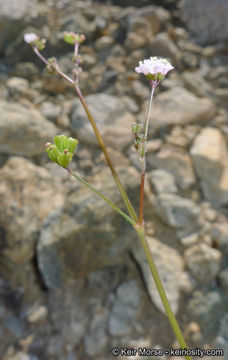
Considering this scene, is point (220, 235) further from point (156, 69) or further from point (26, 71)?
point (26, 71)

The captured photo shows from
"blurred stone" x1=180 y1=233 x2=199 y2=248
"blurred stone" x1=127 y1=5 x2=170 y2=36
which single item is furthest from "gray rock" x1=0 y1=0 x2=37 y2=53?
"blurred stone" x1=180 y1=233 x2=199 y2=248

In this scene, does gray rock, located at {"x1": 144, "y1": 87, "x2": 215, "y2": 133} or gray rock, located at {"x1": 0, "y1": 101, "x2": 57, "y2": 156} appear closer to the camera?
gray rock, located at {"x1": 0, "y1": 101, "x2": 57, "y2": 156}

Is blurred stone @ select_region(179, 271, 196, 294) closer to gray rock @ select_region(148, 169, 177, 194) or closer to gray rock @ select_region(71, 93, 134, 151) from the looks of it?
gray rock @ select_region(148, 169, 177, 194)

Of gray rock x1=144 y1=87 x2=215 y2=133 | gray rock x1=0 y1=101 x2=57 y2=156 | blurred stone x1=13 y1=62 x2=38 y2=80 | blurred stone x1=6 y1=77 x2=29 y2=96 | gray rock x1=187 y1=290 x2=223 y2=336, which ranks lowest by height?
gray rock x1=187 y1=290 x2=223 y2=336

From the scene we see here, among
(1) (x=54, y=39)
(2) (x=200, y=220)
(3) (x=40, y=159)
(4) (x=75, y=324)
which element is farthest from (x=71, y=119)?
(4) (x=75, y=324)

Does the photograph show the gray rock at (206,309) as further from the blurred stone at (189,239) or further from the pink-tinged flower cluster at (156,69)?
the pink-tinged flower cluster at (156,69)

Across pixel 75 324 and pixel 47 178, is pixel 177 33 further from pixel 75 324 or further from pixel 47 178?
pixel 75 324
